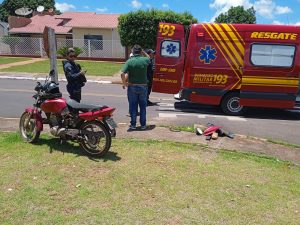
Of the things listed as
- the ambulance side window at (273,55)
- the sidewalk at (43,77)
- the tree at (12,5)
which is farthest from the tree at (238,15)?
the ambulance side window at (273,55)

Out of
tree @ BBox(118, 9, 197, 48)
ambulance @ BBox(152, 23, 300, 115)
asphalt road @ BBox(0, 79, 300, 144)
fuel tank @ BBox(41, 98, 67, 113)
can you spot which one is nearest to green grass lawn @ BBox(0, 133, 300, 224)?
fuel tank @ BBox(41, 98, 67, 113)

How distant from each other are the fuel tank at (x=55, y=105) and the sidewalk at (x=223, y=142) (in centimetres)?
144

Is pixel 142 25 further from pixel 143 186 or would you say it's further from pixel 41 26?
pixel 143 186

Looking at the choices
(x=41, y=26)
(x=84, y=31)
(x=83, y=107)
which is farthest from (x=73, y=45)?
(x=83, y=107)

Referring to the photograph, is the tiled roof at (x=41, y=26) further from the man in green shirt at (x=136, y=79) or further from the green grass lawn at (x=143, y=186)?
the green grass lawn at (x=143, y=186)

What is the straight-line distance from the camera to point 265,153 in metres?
6.77

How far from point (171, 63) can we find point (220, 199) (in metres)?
6.51

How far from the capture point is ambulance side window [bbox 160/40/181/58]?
34.9ft

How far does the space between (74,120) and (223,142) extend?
282 cm

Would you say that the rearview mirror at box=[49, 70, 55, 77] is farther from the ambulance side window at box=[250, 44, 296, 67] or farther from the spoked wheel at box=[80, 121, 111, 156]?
the ambulance side window at box=[250, 44, 296, 67]

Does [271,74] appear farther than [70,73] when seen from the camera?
Yes

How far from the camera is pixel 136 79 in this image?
7.71 meters

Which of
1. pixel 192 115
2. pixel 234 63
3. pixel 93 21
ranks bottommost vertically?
pixel 192 115

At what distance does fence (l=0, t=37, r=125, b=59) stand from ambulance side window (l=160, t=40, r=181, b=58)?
1931 centimetres
